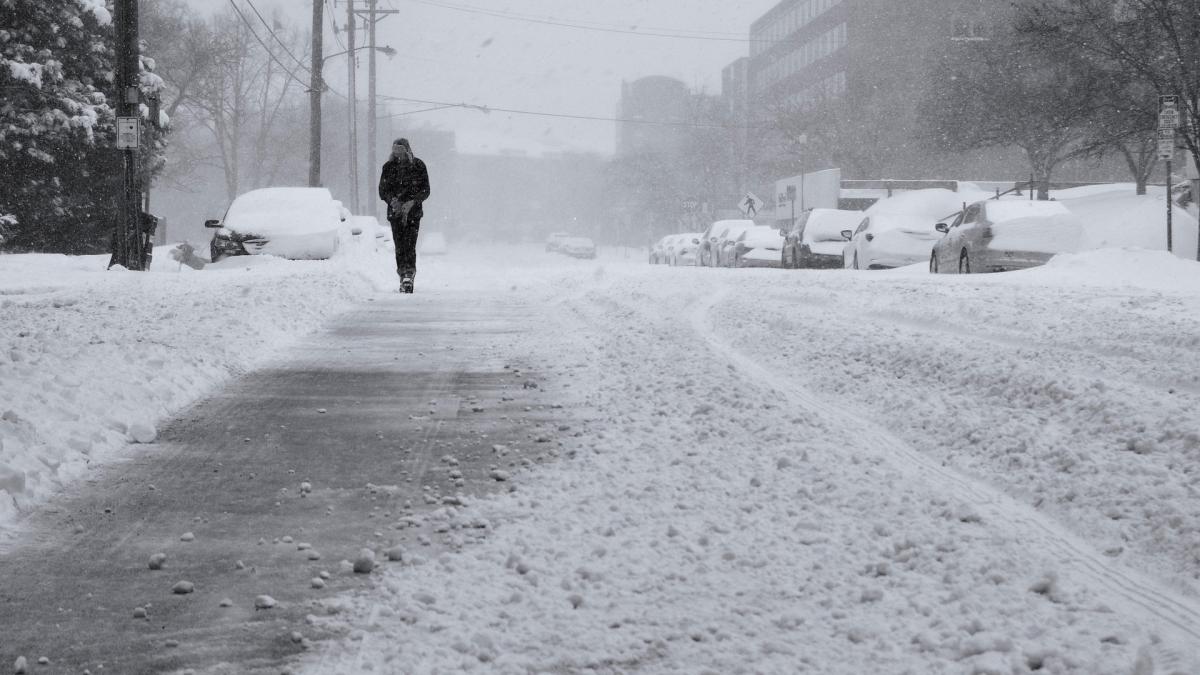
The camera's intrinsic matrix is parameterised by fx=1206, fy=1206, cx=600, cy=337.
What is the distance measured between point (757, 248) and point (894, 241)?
7646 mm

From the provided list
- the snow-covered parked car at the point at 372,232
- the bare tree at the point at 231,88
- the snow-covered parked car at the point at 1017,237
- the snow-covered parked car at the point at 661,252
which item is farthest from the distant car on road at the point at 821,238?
the bare tree at the point at 231,88

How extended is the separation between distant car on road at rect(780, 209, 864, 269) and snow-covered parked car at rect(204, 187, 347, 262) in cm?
1086

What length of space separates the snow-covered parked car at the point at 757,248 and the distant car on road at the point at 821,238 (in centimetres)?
253

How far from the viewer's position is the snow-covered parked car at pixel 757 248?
98.9ft

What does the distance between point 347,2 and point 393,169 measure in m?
37.2

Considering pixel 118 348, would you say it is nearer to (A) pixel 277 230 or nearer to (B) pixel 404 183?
(B) pixel 404 183

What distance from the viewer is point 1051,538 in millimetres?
3996

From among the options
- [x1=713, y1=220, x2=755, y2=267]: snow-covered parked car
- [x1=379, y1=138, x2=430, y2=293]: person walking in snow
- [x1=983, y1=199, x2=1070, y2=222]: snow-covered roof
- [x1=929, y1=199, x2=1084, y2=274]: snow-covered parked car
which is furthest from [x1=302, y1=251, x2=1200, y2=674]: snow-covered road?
[x1=713, y1=220, x2=755, y2=267]: snow-covered parked car

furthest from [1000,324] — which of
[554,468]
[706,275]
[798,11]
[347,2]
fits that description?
[798,11]

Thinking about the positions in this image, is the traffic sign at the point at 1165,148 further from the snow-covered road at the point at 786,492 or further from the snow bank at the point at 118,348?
the snow bank at the point at 118,348

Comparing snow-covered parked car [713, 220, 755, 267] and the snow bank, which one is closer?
the snow bank

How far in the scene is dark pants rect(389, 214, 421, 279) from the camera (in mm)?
14250

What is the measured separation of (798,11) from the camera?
298ft

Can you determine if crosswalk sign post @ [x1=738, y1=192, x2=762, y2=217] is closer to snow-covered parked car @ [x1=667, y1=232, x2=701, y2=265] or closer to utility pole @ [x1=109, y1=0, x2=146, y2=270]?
snow-covered parked car @ [x1=667, y1=232, x2=701, y2=265]
